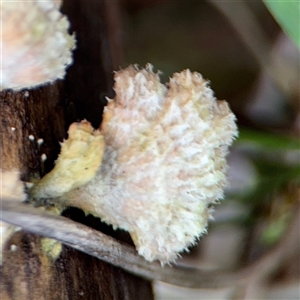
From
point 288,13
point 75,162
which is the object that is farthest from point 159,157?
point 288,13

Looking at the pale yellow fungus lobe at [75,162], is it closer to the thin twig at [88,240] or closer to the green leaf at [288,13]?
the thin twig at [88,240]

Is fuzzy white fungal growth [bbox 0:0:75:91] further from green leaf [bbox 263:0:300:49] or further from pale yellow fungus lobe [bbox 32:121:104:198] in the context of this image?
green leaf [bbox 263:0:300:49]

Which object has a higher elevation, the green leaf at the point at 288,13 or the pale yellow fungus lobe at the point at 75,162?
the green leaf at the point at 288,13

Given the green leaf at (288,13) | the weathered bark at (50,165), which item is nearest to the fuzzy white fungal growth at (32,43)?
the weathered bark at (50,165)

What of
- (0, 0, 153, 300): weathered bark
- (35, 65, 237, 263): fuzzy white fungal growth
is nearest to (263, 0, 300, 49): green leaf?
(35, 65, 237, 263): fuzzy white fungal growth

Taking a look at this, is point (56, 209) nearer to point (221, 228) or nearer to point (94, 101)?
point (94, 101)

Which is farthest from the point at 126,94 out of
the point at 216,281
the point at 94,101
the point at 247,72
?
the point at 247,72
